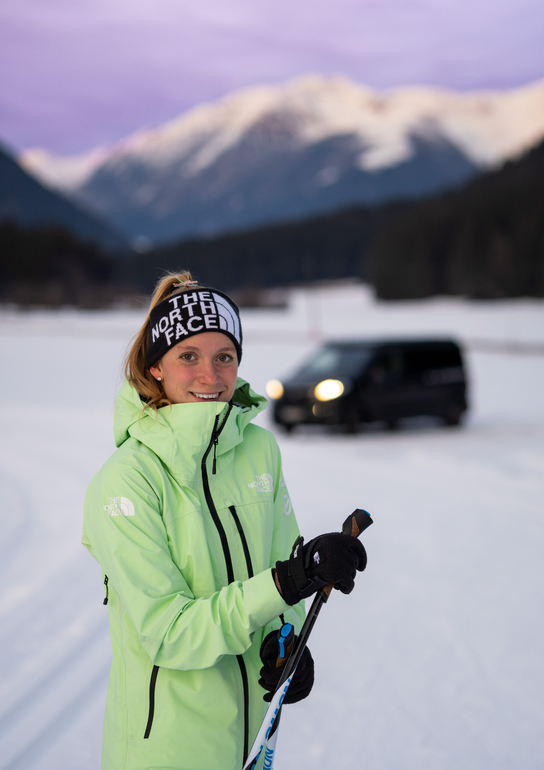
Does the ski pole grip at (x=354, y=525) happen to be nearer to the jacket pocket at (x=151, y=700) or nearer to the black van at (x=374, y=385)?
the jacket pocket at (x=151, y=700)

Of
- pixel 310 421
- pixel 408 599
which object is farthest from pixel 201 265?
pixel 408 599

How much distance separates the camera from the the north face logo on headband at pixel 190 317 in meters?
2.12

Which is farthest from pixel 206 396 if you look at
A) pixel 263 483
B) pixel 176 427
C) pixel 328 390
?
pixel 328 390

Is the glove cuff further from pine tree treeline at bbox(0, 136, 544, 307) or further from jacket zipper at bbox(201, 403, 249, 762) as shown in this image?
pine tree treeline at bbox(0, 136, 544, 307)

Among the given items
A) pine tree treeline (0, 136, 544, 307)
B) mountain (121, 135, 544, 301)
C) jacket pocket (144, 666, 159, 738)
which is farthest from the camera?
pine tree treeline (0, 136, 544, 307)

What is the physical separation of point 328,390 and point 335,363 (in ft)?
3.46

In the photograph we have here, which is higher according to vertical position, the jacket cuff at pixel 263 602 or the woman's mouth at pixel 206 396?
the woman's mouth at pixel 206 396

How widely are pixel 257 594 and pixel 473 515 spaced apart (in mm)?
5497

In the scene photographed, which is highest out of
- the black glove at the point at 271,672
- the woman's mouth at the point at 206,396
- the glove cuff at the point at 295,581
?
the woman's mouth at the point at 206,396

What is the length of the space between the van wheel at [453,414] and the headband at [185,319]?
10742 millimetres

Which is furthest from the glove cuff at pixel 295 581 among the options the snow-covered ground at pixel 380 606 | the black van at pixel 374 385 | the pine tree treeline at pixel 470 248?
the pine tree treeline at pixel 470 248

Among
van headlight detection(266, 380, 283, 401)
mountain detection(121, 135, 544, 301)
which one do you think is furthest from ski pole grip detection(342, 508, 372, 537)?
mountain detection(121, 135, 544, 301)

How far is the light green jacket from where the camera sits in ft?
5.86

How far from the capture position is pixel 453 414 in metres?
12.5
